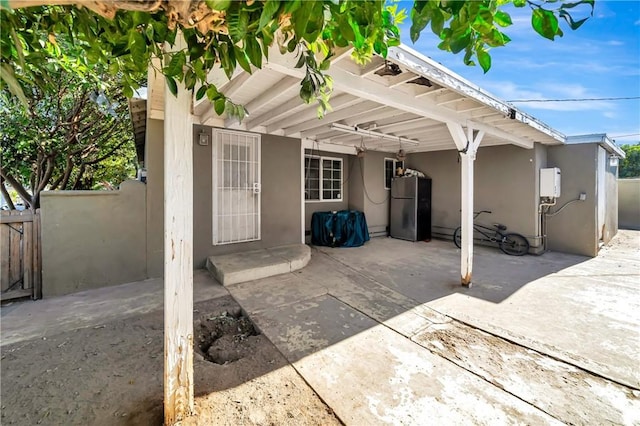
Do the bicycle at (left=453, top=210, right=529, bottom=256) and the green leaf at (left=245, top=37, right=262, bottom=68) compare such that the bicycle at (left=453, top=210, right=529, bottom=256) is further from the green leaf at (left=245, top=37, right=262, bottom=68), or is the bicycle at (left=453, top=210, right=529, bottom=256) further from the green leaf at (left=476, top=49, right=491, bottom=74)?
the green leaf at (left=245, top=37, right=262, bottom=68)

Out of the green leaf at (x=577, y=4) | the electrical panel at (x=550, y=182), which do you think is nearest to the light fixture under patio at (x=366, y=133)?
the electrical panel at (x=550, y=182)

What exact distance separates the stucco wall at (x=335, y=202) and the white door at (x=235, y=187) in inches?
71.3

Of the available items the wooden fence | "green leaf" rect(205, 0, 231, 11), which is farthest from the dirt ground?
"green leaf" rect(205, 0, 231, 11)

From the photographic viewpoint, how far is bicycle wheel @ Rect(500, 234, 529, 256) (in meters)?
6.09

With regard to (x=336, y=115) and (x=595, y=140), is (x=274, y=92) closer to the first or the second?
(x=336, y=115)

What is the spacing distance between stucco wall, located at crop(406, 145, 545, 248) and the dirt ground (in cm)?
662

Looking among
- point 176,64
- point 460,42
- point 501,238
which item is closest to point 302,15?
point 460,42

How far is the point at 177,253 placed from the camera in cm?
156

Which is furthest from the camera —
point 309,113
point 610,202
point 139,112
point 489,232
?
point 610,202

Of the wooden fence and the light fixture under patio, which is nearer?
the wooden fence

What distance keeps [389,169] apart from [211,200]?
546 cm

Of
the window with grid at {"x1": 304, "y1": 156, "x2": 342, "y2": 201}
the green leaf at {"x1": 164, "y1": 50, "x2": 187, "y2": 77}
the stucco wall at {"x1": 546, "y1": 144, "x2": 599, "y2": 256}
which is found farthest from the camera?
the window with grid at {"x1": 304, "y1": 156, "x2": 342, "y2": 201}

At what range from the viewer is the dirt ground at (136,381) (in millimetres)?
1656

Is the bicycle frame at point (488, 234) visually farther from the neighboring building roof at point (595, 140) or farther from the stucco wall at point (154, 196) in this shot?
the stucco wall at point (154, 196)
